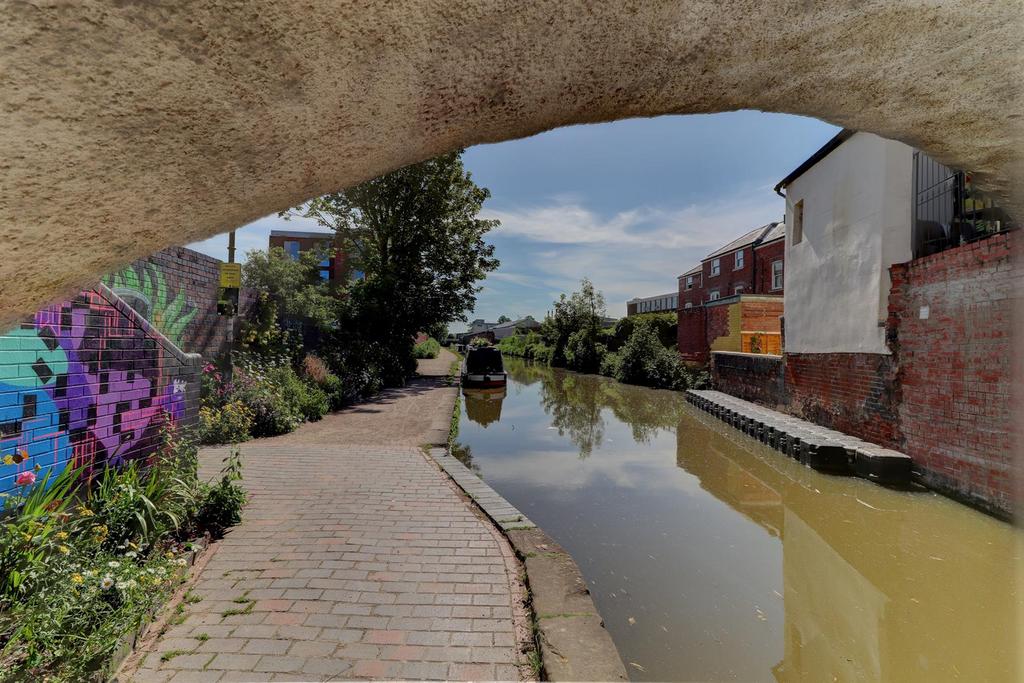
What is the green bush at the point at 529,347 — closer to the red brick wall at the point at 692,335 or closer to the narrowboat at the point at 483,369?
Result: the red brick wall at the point at 692,335

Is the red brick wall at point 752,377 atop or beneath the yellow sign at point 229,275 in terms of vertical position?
beneath

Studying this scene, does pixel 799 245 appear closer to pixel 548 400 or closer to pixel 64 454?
pixel 548 400

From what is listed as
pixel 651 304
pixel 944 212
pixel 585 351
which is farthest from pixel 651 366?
pixel 651 304

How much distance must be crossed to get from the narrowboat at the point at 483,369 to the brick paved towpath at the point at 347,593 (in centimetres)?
1163

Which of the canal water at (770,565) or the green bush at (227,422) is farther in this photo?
the green bush at (227,422)

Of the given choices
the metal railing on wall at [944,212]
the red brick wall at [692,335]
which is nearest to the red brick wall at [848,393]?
the metal railing on wall at [944,212]

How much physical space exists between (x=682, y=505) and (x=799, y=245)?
7.55 m

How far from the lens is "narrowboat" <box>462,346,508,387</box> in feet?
56.9

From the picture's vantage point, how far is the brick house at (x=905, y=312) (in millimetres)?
5262

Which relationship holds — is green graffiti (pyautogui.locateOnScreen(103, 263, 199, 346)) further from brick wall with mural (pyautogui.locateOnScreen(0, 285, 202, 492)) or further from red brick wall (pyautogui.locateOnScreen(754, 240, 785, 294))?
red brick wall (pyautogui.locateOnScreen(754, 240, 785, 294))

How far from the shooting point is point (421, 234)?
18484mm

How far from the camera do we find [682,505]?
5.92 metres

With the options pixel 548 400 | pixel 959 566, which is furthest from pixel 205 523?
pixel 548 400

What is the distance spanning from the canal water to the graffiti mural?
4.08m
